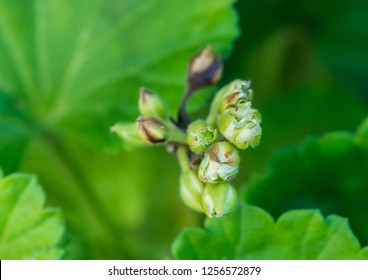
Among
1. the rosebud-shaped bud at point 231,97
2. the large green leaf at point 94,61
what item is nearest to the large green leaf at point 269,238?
the rosebud-shaped bud at point 231,97

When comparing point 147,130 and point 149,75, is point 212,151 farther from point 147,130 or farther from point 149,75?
point 149,75

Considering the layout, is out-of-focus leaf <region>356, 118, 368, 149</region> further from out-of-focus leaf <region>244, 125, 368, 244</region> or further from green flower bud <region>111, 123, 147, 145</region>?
green flower bud <region>111, 123, 147, 145</region>

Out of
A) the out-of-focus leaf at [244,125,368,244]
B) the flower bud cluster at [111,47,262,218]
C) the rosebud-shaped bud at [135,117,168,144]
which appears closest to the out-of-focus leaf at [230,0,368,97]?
the out-of-focus leaf at [244,125,368,244]

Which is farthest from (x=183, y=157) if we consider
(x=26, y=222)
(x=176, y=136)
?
(x=26, y=222)

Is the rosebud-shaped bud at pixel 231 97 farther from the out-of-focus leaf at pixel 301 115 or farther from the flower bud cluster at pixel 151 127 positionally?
the out-of-focus leaf at pixel 301 115

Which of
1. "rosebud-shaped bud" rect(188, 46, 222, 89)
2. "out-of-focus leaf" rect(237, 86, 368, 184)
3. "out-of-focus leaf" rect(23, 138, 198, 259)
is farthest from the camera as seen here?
"out-of-focus leaf" rect(237, 86, 368, 184)

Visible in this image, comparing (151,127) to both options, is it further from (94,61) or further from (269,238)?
(94,61)

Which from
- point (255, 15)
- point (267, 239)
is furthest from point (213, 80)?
point (255, 15)
